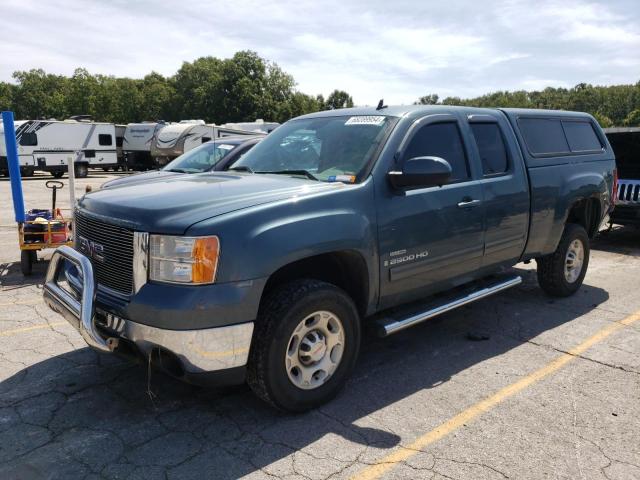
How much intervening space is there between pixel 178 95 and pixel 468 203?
232 feet

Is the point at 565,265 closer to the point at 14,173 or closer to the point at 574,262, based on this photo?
the point at 574,262

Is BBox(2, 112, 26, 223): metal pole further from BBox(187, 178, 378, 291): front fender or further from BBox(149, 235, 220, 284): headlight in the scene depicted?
BBox(187, 178, 378, 291): front fender

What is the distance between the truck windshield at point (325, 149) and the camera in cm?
386

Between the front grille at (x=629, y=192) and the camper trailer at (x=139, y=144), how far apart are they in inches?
1058

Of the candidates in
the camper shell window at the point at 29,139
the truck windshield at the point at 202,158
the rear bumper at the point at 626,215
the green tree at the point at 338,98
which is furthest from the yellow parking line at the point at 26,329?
the green tree at the point at 338,98

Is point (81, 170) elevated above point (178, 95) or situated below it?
below

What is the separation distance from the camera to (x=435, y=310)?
4109 millimetres

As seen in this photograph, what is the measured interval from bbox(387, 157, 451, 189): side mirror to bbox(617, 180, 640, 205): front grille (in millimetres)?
6912

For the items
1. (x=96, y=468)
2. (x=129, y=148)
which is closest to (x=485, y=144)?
(x=96, y=468)

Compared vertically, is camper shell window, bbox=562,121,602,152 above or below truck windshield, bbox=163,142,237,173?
above

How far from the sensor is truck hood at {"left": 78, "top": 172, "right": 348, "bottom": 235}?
9.79 feet

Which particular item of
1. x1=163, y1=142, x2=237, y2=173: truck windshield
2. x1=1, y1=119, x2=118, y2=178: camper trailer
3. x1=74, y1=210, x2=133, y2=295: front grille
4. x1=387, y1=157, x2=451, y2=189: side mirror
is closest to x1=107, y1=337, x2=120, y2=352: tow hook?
x1=74, y1=210, x2=133, y2=295: front grille

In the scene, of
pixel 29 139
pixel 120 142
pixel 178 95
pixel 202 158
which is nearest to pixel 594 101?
pixel 178 95

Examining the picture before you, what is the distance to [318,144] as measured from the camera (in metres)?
4.24
